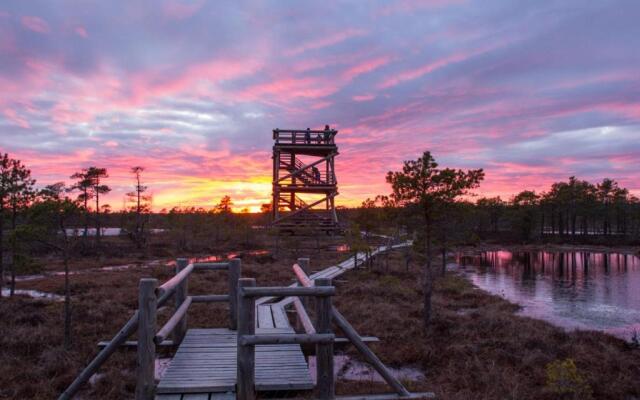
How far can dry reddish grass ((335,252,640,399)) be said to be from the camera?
29.8 ft

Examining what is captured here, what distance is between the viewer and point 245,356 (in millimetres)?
5926

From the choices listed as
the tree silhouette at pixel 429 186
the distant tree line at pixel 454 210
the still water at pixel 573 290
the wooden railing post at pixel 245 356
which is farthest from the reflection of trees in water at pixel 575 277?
the wooden railing post at pixel 245 356

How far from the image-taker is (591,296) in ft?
77.6

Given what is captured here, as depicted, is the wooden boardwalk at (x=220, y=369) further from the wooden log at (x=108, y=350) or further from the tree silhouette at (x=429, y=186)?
the tree silhouette at (x=429, y=186)

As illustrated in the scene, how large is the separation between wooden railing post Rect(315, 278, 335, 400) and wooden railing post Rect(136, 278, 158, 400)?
2289mm

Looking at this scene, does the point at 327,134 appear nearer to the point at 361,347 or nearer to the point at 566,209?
the point at 361,347

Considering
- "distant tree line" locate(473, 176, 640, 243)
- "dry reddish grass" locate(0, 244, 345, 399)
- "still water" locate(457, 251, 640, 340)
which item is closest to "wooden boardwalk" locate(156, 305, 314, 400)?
"dry reddish grass" locate(0, 244, 345, 399)

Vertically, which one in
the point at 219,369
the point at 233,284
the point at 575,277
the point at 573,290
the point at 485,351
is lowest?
the point at 575,277

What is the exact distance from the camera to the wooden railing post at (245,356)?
229 inches

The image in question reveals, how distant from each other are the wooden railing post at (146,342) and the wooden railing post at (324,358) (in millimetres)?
2289

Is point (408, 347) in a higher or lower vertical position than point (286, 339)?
lower

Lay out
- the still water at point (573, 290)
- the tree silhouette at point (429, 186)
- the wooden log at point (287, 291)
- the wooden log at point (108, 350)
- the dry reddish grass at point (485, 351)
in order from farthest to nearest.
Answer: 1. the still water at point (573, 290)
2. the tree silhouette at point (429, 186)
3. the dry reddish grass at point (485, 351)
4. the wooden log at point (108, 350)
5. the wooden log at point (287, 291)

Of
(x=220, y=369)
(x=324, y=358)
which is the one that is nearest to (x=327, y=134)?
(x=220, y=369)

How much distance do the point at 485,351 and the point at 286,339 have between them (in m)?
7.49
